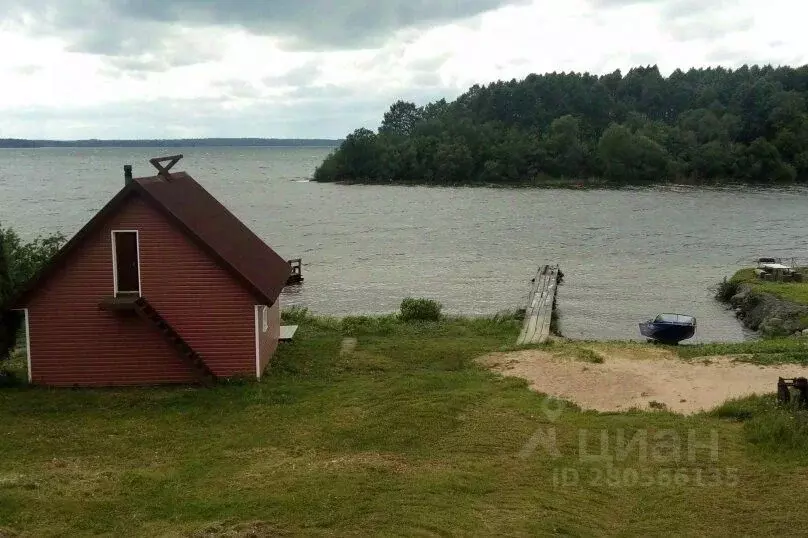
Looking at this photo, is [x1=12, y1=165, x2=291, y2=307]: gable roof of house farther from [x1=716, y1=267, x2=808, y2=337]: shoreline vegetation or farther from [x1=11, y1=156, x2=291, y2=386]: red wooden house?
[x1=716, y1=267, x2=808, y2=337]: shoreline vegetation

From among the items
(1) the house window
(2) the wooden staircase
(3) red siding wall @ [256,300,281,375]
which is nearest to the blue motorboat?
(3) red siding wall @ [256,300,281,375]

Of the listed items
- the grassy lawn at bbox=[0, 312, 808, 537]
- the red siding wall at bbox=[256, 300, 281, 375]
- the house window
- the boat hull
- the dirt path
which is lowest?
the boat hull

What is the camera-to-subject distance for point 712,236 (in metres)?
75.9

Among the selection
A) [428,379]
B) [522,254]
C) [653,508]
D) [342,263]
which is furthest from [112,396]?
[522,254]

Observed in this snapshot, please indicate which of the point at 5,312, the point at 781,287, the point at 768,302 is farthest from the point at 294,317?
the point at 781,287

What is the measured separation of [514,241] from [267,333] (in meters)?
51.7

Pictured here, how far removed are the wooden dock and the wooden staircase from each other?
12.1 metres

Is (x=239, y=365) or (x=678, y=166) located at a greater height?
(x=678, y=166)

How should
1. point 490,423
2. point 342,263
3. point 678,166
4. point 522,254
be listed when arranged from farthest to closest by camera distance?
point 678,166, point 522,254, point 342,263, point 490,423

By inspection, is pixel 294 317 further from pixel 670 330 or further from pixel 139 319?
pixel 670 330

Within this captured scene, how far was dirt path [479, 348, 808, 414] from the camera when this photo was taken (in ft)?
68.4

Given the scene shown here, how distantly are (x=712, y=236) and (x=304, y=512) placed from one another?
7066 centimetres

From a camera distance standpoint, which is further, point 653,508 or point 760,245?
point 760,245

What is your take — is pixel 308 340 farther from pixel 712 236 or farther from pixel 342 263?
pixel 712 236
